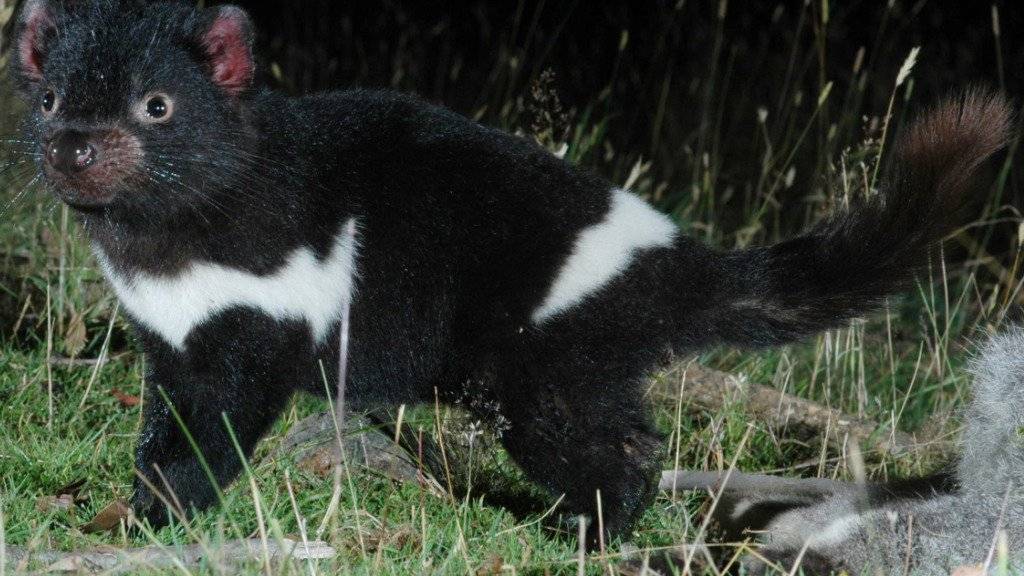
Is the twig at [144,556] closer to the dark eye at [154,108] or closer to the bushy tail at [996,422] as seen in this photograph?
the dark eye at [154,108]

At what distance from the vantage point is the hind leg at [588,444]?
12.1ft

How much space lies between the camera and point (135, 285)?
142 inches

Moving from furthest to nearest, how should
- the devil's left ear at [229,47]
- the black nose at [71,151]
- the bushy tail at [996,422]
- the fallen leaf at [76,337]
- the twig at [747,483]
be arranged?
the fallen leaf at [76,337], the twig at [747,483], the bushy tail at [996,422], the devil's left ear at [229,47], the black nose at [71,151]

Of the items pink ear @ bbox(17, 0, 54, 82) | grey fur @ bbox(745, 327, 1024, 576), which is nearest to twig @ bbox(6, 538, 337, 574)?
grey fur @ bbox(745, 327, 1024, 576)

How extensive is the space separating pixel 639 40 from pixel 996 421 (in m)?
7.95

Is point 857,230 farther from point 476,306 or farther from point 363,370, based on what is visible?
point 363,370

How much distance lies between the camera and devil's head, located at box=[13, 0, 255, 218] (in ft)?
11.0

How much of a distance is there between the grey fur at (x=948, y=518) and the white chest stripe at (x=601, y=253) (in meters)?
0.86

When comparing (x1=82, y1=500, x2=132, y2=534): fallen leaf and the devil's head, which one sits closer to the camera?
the devil's head

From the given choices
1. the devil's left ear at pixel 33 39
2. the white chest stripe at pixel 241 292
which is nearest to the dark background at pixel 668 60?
the white chest stripe at pixel 241 292

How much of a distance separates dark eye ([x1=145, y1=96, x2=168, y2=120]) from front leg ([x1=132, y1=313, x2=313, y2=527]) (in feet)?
1.90

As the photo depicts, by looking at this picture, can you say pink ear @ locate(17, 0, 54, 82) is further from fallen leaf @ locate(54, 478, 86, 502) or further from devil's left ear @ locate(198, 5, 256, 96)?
fallen leaf @ locate(54, 478, 86, 502)

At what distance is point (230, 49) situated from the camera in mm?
3541

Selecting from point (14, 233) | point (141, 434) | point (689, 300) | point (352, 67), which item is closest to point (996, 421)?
point (689, 300)
